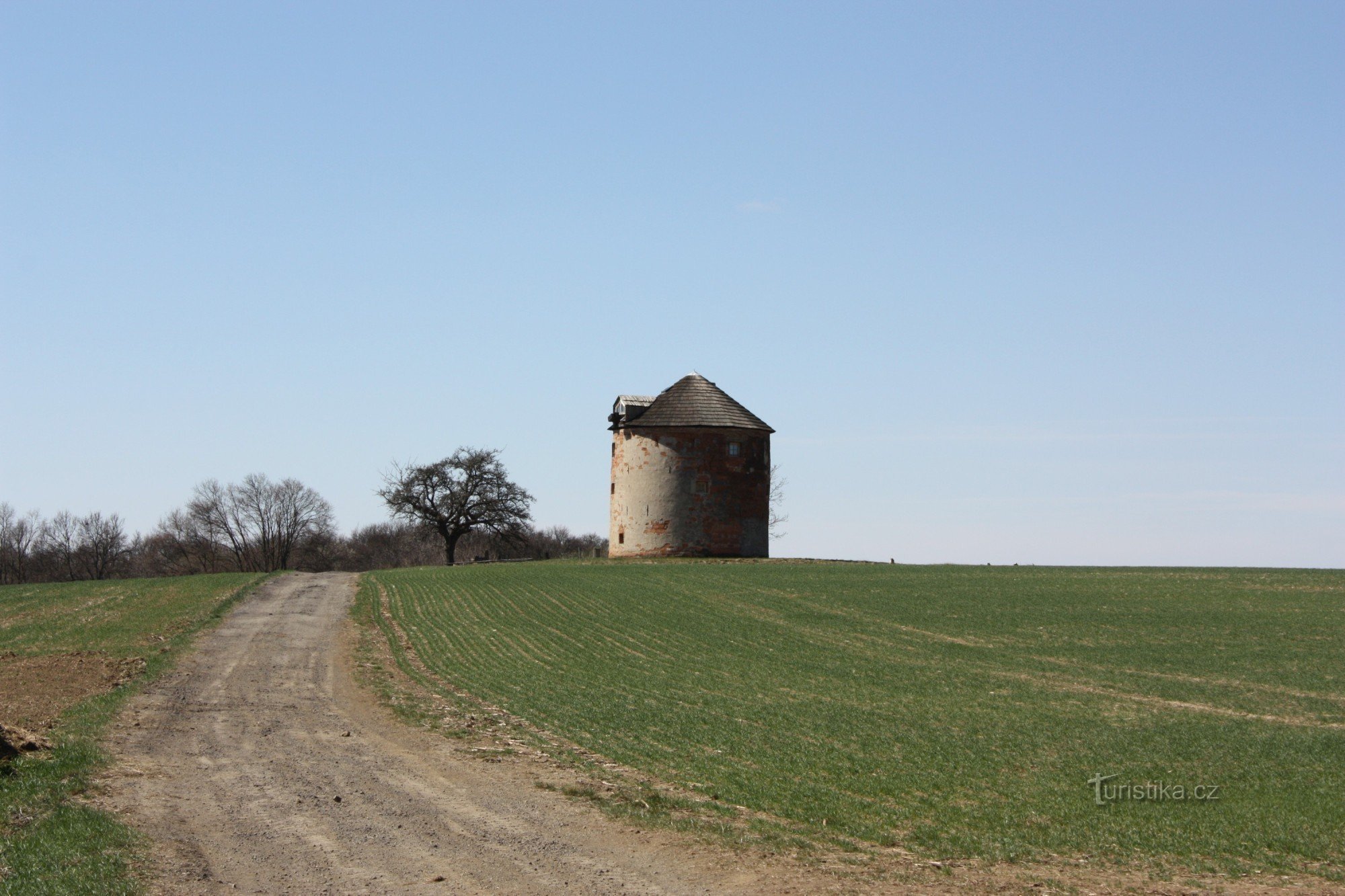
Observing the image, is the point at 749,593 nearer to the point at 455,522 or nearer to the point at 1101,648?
the point at 1101,648

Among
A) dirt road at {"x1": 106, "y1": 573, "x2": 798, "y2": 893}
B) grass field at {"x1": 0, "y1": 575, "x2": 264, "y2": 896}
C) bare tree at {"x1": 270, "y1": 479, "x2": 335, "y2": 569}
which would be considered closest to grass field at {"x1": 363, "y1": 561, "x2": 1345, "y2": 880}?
dirt road at {"x1": 106, "y1": 573, "x2": 798, "y2": 893}

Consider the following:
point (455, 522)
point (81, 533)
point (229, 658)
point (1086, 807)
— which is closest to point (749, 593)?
point (229, 658)

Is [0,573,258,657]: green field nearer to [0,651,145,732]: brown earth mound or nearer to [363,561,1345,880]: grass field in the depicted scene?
[0,651,145,732]: brown earth mound

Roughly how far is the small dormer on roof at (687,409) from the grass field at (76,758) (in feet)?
67.2

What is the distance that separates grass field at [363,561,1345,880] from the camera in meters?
12.2

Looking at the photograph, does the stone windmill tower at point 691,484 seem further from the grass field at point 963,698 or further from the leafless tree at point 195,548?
the leafless tree at point 195,548

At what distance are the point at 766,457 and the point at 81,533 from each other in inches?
3597

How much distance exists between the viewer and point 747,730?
55.6 feet

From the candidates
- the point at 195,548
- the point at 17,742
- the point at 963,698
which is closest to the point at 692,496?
the point at 963,698

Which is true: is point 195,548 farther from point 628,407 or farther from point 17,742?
point 17,742

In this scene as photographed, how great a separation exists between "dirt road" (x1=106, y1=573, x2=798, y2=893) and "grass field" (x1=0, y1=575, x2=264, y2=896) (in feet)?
1.38

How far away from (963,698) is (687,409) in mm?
35910

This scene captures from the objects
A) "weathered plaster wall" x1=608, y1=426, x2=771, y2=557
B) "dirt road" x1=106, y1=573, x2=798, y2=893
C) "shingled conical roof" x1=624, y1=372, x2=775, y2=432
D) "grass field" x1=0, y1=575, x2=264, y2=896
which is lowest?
"dirt road" x1=106, y1=573, x2=798, y2=893

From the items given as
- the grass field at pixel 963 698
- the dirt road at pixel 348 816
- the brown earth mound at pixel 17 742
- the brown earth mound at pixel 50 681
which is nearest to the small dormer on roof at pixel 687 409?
the grass field at pixel 963 698
